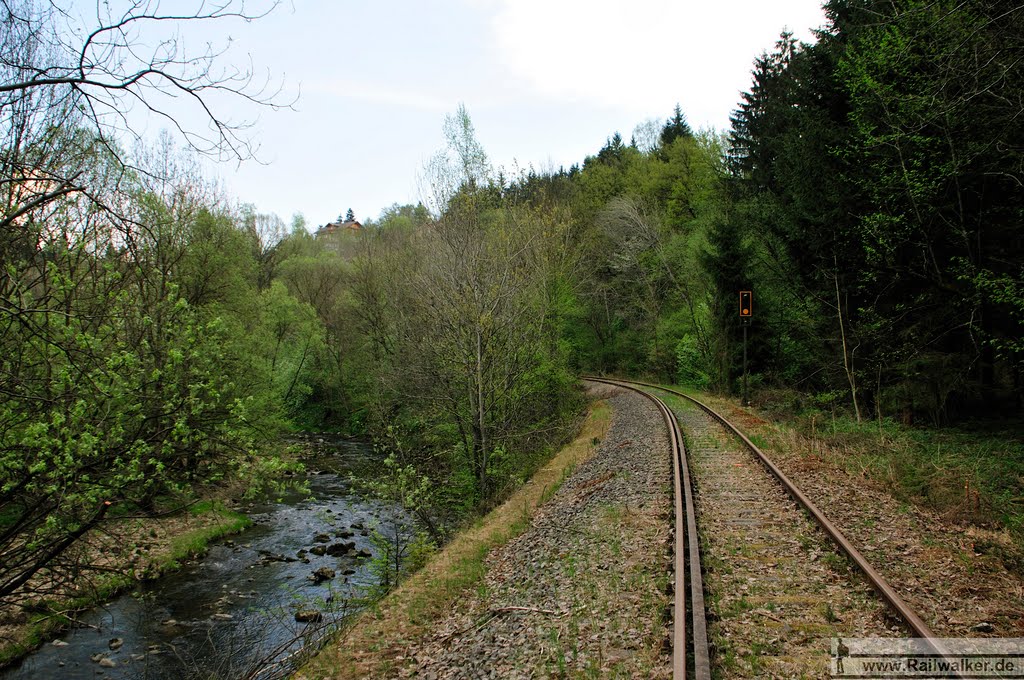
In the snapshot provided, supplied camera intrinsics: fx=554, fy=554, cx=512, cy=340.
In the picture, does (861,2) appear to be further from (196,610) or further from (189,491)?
(196,610)

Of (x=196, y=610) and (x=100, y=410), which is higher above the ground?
(x=100, y=410)

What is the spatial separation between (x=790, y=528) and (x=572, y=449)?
10113mm

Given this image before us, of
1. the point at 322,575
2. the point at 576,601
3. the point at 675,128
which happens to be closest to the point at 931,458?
the point at 576,601

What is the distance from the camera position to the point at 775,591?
563 cm

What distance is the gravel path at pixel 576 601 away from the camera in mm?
5172

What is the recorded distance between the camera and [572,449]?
17.2 meters

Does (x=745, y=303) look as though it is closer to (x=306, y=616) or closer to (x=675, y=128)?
(x=306, y=616)

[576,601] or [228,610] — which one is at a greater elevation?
[576,601]

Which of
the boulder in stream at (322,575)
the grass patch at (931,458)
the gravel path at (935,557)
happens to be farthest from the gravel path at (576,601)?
the boulder in stream at (322,575)

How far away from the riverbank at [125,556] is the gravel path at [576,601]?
14.0 feet

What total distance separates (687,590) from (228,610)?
9974 mm

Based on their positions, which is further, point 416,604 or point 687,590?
point 416,604

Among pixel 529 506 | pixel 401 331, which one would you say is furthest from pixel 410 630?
pixel 401 331

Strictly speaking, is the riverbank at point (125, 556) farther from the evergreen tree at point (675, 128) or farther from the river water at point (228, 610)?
the evergreen tree at point (675, 128)
